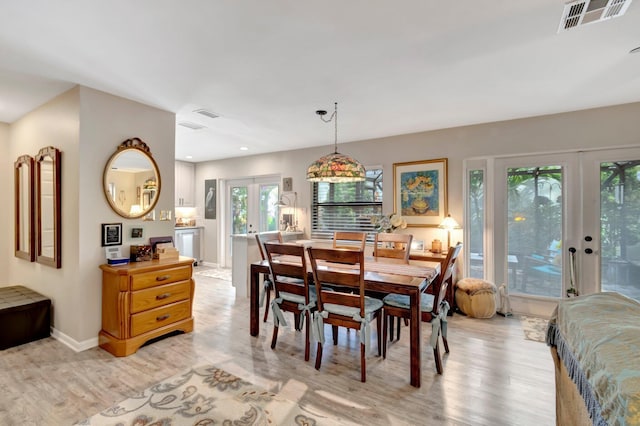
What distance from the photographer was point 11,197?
385 centimetres

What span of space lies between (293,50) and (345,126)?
79.3 inches

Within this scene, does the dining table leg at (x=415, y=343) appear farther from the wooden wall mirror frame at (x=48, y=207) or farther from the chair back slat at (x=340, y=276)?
the wooden wall mirror frame at (x=48, y=207)

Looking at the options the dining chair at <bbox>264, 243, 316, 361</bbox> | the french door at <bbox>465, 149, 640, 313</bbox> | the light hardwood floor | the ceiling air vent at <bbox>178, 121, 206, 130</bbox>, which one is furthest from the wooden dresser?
the french door at <bbox>465, 149, 640, 313</bbox>

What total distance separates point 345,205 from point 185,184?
3956mm

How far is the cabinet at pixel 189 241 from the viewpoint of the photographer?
21.4ft

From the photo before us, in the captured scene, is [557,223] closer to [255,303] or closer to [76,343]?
[255,303]

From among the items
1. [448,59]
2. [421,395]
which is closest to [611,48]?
[448,59]

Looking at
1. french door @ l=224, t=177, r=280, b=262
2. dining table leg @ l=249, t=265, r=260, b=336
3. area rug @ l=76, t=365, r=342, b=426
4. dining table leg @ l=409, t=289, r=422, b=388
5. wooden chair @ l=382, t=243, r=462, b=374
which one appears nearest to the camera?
area rug @ l=76, t=365, r=342, b=426

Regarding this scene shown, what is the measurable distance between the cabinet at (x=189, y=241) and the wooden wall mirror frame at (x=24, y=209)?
9.22 ft

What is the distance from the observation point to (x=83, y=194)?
111 inches

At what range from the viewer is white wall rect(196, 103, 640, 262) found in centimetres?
336

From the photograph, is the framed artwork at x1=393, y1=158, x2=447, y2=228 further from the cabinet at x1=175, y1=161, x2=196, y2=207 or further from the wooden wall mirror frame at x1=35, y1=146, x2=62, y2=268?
the cabinet at x1=175, y1=161, x2=196, y2=207

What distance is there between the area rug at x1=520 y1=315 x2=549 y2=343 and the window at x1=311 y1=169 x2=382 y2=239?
2319 mm

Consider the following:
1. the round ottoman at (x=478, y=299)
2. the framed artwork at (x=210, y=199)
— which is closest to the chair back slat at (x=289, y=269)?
the round ottoman at (x=478, y=299)
